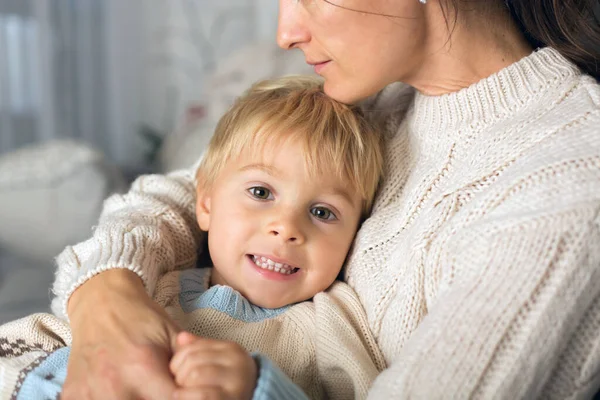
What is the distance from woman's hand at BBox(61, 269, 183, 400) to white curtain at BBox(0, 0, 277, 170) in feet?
5.81

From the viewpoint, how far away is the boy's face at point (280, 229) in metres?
1.16

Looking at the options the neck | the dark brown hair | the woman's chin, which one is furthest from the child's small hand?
the dark brown hair

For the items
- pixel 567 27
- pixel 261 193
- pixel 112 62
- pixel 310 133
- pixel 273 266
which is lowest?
pixel 112 62

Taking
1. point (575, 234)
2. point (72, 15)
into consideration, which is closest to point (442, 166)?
point (575, 234)

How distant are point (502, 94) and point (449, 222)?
26cm

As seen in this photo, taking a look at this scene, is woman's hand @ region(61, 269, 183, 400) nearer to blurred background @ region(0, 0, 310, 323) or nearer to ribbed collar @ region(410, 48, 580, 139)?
ribbed collar @ region(410, 48, 580, 139)

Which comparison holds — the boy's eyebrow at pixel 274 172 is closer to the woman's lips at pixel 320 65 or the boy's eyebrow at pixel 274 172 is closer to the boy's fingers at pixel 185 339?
the woman's lips at pixel 320 65

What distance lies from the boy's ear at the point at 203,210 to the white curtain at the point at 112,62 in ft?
4.67

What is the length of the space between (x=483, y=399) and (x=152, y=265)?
0.60 metres

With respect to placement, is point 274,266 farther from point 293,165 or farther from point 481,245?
point 481,245

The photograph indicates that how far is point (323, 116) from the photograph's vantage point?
1.21 meters

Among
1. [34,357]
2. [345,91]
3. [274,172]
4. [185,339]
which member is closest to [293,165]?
[274,172]

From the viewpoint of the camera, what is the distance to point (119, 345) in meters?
0.89

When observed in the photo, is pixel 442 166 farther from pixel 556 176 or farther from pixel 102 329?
pixel 102 329
